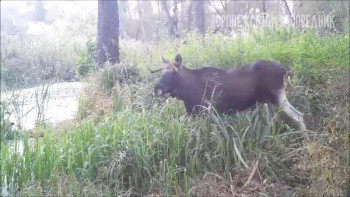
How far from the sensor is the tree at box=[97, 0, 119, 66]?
32.3ft

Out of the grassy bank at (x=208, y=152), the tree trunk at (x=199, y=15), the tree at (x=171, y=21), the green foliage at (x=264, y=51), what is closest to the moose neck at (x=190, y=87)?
the grassy bank at (x=208, y=152)

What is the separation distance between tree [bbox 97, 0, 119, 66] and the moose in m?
4.56

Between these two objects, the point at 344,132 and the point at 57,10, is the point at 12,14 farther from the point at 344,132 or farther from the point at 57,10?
the point at 344,132

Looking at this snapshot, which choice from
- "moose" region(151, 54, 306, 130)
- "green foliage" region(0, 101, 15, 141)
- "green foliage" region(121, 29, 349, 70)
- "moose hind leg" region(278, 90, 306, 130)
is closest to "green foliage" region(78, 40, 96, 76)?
"green foliage" region(121, 29, 349, 70)

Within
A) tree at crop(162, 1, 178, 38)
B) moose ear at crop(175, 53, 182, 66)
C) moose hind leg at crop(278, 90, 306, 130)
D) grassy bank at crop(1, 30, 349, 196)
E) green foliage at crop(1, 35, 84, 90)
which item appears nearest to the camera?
grassy bank at crop(1, 30, 349, 196)

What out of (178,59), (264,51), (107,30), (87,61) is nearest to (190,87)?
(178,59)

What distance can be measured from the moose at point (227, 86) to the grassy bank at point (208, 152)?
18 cm

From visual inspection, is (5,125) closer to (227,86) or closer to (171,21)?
(227,86)

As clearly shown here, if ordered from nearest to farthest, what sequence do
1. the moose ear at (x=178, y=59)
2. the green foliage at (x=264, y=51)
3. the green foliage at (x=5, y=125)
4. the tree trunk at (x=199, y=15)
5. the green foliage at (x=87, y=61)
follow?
the moose ear at (x=178, y=59)
the green foliage at (x=264, y=51)
the green foliage at (x=5, y=125)
the green foliage at (x=87, y=61)
the tree trunk at (x=199, y=15)

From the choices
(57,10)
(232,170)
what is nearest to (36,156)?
(232,170)

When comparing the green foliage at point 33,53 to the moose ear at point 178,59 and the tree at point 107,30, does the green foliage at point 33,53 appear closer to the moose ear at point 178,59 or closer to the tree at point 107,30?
the tree at point 107,30

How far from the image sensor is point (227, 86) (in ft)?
17.7

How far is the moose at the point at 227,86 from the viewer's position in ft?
17.2

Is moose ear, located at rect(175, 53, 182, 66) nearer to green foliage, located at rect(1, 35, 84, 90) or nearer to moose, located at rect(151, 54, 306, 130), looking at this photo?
moose, located at rect(151, 54, 306, 130)
